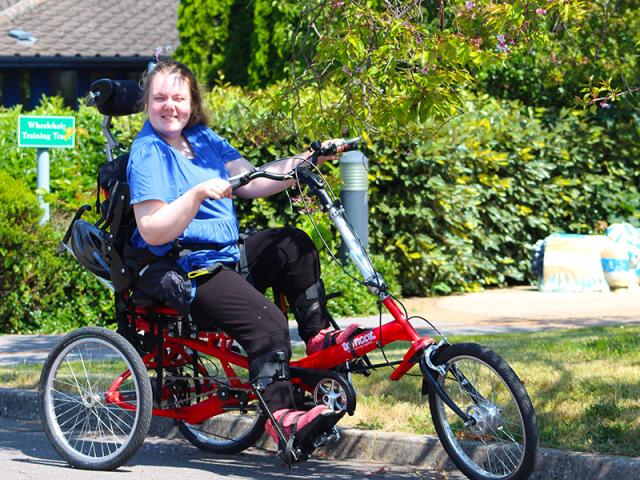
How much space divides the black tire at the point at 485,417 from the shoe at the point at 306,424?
438 millimetres

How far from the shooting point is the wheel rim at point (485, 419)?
482 centimetres

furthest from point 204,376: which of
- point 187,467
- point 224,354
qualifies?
point 187,467

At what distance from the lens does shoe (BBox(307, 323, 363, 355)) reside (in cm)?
529

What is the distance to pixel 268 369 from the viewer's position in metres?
5.23

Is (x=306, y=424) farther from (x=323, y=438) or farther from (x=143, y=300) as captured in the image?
(x=143, y=300)

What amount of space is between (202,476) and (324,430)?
68 centimetres

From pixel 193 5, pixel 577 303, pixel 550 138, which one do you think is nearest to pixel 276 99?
pixel 577 303

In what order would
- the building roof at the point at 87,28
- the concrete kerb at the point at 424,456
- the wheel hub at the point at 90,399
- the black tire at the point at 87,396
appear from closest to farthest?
the concrete kerb at the point at 424,456 → the black tire at the point at 87,396 → the wheel hub at the point at 90,399 → the building roof at the point at 87,28

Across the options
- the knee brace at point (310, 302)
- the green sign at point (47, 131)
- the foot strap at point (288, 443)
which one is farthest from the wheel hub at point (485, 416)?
the green sign at point (47, 131)

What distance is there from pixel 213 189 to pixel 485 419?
4.77 feet

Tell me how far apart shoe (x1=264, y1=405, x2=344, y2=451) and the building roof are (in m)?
17.7

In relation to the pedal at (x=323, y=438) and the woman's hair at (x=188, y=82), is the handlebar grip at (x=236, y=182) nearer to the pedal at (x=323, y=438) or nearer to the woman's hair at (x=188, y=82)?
the woman's hair at (x=188, y=82)

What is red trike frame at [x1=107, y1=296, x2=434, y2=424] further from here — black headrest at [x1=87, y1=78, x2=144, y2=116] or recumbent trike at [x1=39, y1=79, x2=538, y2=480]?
black headrest at [x1=87, y1=78, x2=144, y2=116]

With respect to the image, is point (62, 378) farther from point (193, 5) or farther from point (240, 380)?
point (193, 5)
